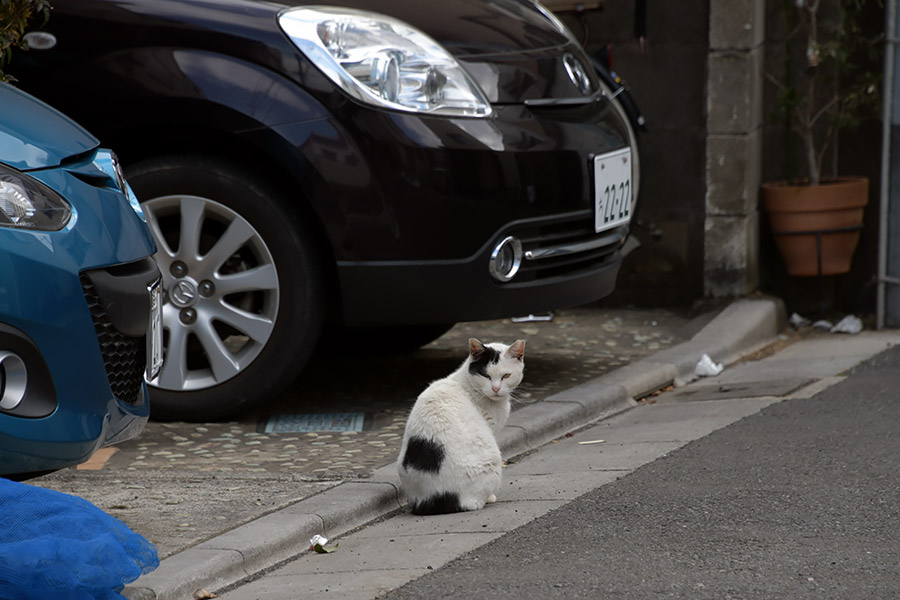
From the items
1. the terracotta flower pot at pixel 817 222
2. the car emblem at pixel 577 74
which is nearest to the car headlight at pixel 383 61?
the car emblem at pixel 577 74

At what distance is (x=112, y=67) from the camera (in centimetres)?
479

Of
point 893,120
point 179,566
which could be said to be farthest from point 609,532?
point 893,120

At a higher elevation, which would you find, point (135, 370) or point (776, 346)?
point (135, 370)

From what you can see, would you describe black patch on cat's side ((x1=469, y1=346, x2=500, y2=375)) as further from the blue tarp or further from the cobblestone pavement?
the blue tarp

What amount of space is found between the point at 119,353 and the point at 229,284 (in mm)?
1491

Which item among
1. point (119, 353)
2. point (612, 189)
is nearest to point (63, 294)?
point (119, 353)

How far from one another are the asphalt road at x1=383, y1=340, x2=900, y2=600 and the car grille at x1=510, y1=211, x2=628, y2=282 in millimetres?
901

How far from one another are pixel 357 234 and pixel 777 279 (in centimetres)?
369

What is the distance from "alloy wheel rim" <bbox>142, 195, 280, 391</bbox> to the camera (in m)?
4.80

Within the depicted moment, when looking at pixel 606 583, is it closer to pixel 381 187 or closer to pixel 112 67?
pixel 381 187

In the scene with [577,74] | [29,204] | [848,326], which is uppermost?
[577,74]

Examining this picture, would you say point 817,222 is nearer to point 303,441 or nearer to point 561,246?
point 561,246

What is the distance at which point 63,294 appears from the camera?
302 cm

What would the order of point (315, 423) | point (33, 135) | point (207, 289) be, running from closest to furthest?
point (33, 135), point (207, 289), point (315, 423)
